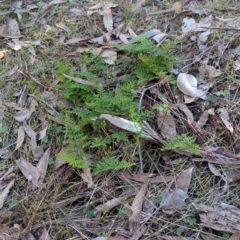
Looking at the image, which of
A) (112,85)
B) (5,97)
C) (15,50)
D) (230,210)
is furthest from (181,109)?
→ (15,50)

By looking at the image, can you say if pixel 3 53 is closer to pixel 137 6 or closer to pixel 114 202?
pixel 137 6

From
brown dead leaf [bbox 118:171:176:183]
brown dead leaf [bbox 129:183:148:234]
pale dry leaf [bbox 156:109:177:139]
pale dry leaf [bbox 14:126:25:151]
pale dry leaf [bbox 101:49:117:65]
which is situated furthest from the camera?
pale dry leaf [bbox 101:49:117:65]

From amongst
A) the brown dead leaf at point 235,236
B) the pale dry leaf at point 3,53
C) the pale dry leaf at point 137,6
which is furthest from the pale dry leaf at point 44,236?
the pale dry leaf at point 137,6

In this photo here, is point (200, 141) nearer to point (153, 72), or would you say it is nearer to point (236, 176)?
point (236, 176)

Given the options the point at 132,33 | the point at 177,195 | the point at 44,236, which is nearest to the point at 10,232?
the point at 44,236

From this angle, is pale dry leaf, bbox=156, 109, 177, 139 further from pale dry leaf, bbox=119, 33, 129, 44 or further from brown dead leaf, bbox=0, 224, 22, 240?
brown dead leaf, bbox=0, 224, 22, 240

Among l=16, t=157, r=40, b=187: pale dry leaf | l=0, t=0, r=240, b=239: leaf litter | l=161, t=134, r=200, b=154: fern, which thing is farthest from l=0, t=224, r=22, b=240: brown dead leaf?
l=161, t=134, r=200, b=154: fern
